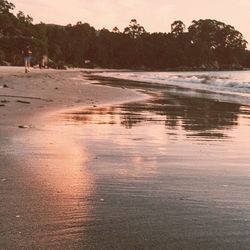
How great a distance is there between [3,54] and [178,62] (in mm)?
93501

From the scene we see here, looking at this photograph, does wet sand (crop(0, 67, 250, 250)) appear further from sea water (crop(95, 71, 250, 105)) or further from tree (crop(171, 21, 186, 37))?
tree (crop(171, 21, 186, 37))

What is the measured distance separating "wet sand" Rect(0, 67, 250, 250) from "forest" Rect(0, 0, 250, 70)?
63716 millimetres

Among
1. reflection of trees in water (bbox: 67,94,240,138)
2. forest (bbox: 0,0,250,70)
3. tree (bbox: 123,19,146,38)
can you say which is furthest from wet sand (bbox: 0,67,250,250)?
tree (bbox: 123,19,146,38)

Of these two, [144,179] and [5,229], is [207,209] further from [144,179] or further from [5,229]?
[5,229]

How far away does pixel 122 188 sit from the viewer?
436 centimetres

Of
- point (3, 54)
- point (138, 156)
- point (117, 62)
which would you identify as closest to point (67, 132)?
point (138, 156)

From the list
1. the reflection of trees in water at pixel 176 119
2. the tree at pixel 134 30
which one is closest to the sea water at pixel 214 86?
the reflection of trees in water at pixel 176 119

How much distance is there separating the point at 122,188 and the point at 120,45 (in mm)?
148639

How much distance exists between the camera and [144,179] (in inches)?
187

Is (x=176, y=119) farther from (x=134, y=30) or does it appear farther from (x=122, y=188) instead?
(x=134, y=30)

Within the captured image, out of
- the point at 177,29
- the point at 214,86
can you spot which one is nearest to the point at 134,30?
the point at 177,29

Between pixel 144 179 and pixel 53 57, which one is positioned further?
pixel 53 57

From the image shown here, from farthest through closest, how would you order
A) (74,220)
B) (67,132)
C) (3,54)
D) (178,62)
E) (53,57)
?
1. (178,62)
2. (53,57)
3. (3,54)
4. (67,132)
5. (74,220)

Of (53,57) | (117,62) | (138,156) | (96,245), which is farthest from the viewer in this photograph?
(117,62)
